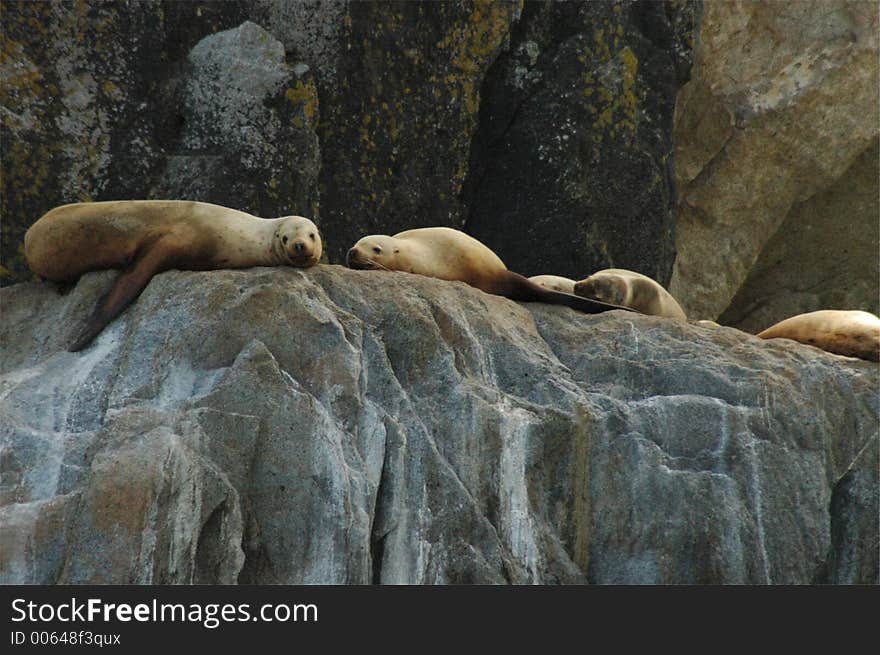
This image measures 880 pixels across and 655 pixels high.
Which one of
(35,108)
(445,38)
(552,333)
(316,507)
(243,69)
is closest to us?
(316,507)

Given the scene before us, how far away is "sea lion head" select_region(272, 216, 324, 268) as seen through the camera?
6.97m

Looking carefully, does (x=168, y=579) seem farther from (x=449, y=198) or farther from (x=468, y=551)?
(x=449, y=198)

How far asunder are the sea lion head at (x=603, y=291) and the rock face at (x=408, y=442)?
661 millimetres

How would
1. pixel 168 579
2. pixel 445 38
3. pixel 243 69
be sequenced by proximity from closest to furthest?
pixel 168 579, pixel 243 69, pixel 445 38

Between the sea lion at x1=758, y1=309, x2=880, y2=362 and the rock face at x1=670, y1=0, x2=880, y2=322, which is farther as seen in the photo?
the rock face at x1=670, y1=0, x2=880, y2=322

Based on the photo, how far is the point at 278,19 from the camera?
9906mm

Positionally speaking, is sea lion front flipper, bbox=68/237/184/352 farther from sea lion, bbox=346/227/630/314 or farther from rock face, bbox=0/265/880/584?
sea lion, bbox=346/227/630/314

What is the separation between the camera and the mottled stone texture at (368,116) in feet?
30.0

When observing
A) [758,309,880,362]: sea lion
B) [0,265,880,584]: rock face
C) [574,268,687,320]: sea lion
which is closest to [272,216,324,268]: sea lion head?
[0,265,880,584]: rock face

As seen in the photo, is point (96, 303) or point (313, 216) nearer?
→ point (96, 303)

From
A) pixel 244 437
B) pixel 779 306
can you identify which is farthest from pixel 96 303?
pixel 779 306

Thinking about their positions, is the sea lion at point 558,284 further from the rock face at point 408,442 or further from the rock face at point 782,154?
the rock face at point 782,154

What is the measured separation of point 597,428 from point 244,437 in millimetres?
1831

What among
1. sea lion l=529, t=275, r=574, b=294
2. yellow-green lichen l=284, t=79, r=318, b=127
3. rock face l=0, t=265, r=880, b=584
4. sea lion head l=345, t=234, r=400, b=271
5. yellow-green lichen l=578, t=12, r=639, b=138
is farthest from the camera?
yellow-green lichen l=578, t=12, r=639, b=138
